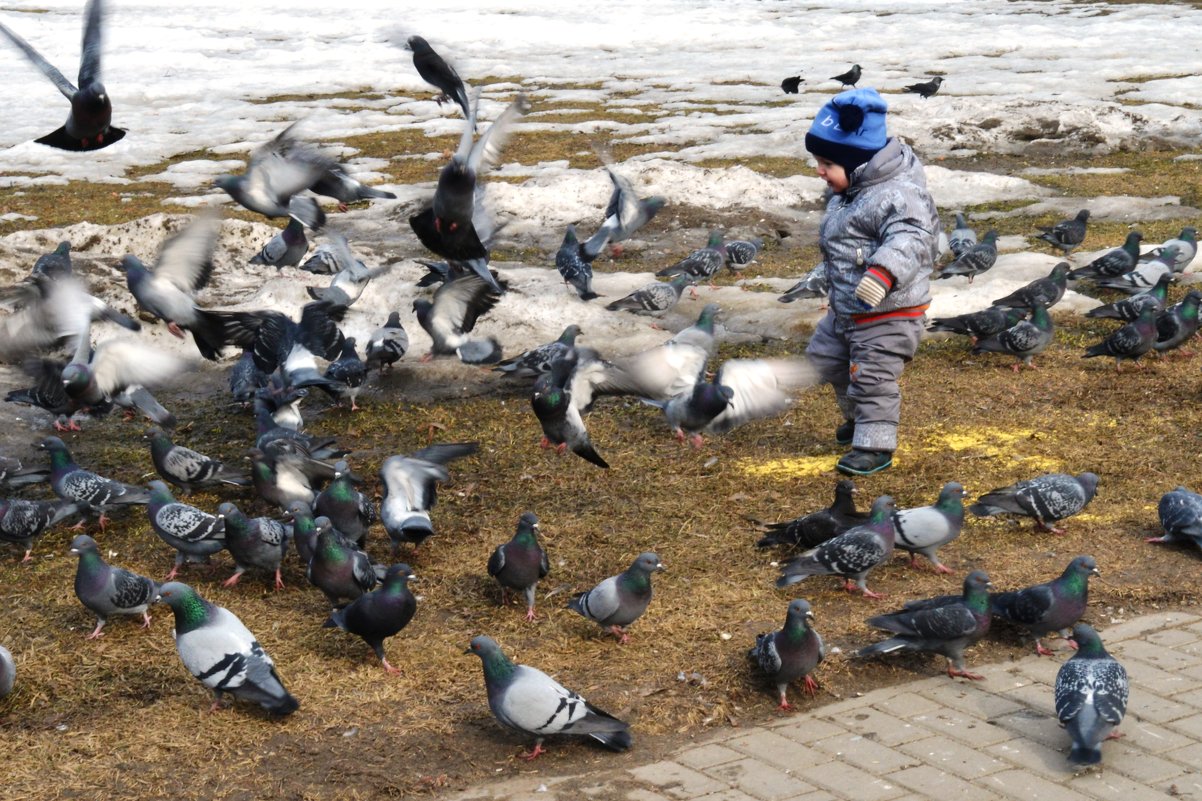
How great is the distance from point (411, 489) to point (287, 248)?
460 centimetres

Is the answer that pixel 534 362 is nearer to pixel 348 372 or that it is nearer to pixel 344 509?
pixel 348 372

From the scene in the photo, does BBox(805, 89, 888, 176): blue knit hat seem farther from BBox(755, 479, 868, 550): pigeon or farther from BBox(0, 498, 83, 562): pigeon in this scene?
BBox(0, 498, 83, 562): pigeon

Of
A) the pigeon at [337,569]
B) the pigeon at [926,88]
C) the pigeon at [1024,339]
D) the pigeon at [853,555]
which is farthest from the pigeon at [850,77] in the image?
the pigeon at [337,569]

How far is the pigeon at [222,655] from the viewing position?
491 centimetres

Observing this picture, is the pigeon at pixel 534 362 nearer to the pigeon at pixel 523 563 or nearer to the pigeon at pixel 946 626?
the pigeon at pixel 523 563

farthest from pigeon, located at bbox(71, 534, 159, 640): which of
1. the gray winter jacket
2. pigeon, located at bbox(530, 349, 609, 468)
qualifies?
the gray winter jacket

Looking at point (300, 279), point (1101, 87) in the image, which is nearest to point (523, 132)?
point (300, 279)

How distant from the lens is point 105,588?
560 centimetres

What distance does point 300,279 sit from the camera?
420 inches

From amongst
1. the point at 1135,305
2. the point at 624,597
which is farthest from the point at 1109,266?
the point at 624,597

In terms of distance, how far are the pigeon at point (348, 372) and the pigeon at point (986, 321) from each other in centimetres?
453

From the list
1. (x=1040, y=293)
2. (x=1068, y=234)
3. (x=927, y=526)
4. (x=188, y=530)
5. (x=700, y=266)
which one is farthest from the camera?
(x=1068, y=234)

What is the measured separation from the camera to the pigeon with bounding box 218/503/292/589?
6.06m

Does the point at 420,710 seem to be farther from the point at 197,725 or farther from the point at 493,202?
the point at 493,202
